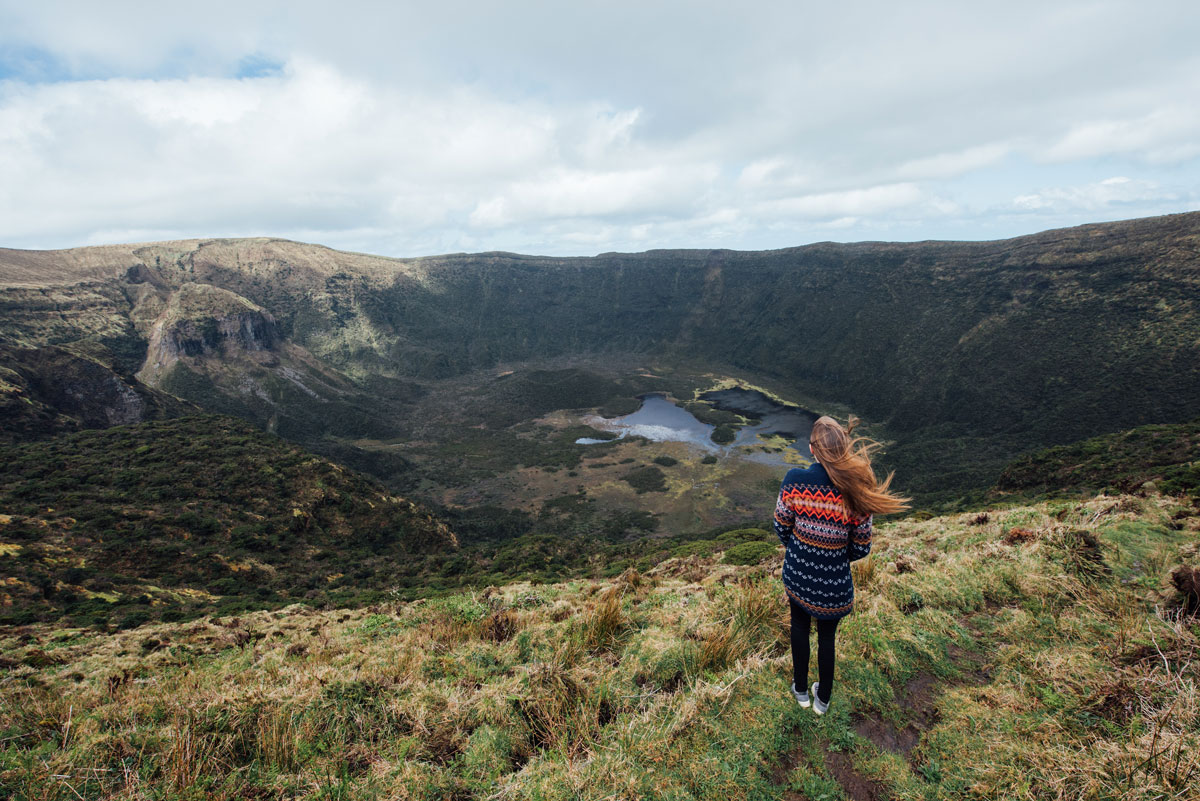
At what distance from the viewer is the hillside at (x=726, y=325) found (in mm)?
47250

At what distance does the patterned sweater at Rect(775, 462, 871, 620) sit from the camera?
11.0 feet

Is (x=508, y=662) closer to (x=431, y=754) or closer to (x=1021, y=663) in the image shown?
(x=431, y=754)

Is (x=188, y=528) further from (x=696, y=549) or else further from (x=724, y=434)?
(x=724, y=434)

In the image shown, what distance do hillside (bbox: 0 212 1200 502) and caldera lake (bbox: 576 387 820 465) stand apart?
727 cm

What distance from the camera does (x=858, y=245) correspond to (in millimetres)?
101812

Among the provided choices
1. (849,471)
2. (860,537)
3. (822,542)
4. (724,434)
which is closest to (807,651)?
(822,542)

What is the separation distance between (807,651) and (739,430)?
66280 mm

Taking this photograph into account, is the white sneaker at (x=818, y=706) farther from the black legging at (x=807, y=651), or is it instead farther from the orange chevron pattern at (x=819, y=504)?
the orange chevron pattern at (x=819, y=504)

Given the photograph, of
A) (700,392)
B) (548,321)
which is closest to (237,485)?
(700,392)

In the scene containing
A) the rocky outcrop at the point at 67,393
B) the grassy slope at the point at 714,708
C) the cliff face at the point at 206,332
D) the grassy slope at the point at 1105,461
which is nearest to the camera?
the grassy slope at the point at 714,708

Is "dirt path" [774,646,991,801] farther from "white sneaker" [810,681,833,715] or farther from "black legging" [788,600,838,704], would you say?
"black legging" [788,600,838,704]

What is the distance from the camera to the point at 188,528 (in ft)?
69.7

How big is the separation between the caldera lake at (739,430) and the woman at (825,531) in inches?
2101

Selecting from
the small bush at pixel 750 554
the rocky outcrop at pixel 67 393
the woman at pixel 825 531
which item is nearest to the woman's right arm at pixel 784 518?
the woman at pixel 825 531
